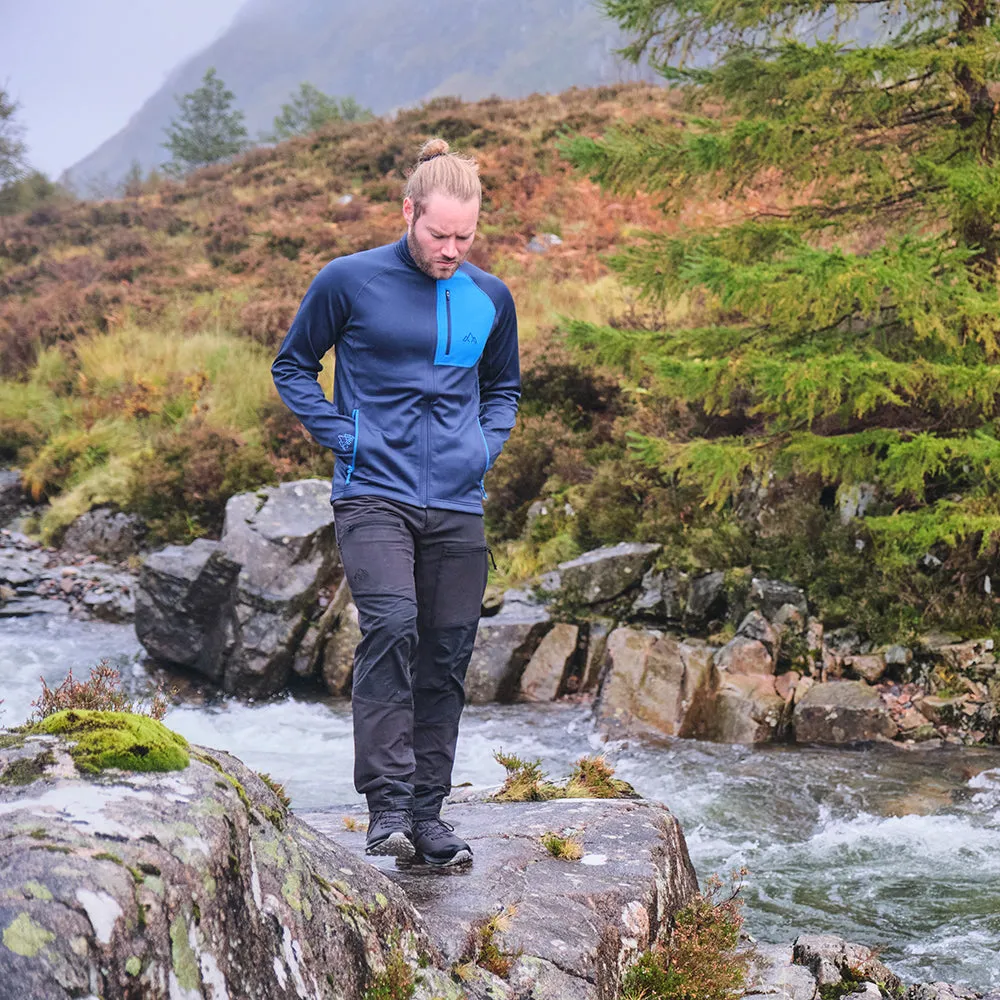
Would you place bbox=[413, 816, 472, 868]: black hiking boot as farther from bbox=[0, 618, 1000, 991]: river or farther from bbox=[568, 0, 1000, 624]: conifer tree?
bbox=[568, 0, 1000, 624]: conifer tree

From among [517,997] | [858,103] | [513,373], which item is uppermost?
[858,103]

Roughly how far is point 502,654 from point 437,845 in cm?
572

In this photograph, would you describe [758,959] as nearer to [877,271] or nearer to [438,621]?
[438,621]

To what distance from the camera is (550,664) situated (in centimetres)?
920

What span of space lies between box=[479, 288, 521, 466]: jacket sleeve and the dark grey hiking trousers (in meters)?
0.38

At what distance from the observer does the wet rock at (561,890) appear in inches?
124

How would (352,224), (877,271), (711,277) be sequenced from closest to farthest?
(877,271) < (711,277) < (352,224)

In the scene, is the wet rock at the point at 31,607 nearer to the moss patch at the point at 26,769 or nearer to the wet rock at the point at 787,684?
the wet rock at the point at 787,684

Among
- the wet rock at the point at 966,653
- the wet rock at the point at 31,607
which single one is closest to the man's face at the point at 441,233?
the wet rock at the point at 966,653

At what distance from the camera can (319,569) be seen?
9883 millimetres

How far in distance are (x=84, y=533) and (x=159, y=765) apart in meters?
11.6

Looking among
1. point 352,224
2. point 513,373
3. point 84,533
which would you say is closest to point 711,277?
point 513,373

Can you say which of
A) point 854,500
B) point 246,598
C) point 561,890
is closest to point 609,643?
point 854,500

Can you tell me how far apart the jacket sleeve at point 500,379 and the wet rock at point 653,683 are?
4846mm
